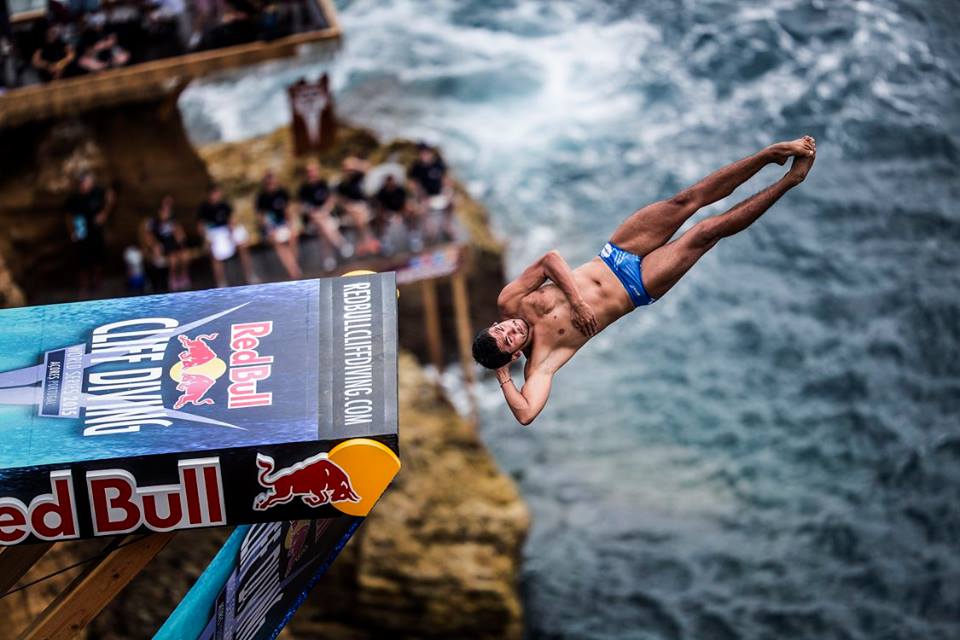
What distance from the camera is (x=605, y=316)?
1169 centimetres

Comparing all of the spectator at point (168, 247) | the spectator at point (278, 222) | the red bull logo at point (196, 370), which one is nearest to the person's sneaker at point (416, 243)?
the spectator at point (278, 222)

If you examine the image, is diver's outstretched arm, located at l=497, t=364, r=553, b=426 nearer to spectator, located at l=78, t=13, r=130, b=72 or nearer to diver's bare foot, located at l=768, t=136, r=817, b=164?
diver's bare foot, located at l=768, t=136, r=817, b=164

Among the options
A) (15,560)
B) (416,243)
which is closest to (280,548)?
(15,560)

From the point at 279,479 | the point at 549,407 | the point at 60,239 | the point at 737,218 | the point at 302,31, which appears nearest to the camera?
the point at 279,479

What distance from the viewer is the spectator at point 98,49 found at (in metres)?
20.7

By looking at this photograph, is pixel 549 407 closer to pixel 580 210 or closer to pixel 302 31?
pixel 580 210

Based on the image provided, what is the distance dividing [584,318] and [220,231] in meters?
10.7

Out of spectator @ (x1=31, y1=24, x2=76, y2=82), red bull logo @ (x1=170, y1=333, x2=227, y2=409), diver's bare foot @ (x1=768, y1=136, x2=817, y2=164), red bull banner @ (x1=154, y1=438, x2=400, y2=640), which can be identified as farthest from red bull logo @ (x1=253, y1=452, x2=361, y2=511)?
spectator @ (x1=31, y1=24, x2=76, y2=82)

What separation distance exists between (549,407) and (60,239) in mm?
9379

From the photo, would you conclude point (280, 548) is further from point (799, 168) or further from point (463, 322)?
point (463, 322)

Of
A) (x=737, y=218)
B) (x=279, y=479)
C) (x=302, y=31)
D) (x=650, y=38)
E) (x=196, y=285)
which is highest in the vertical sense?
(x=737, y=218)

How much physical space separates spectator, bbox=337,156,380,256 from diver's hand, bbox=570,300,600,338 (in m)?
10.5

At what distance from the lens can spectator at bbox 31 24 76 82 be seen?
20.5 m

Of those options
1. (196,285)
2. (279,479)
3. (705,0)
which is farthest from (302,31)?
(705,0)
